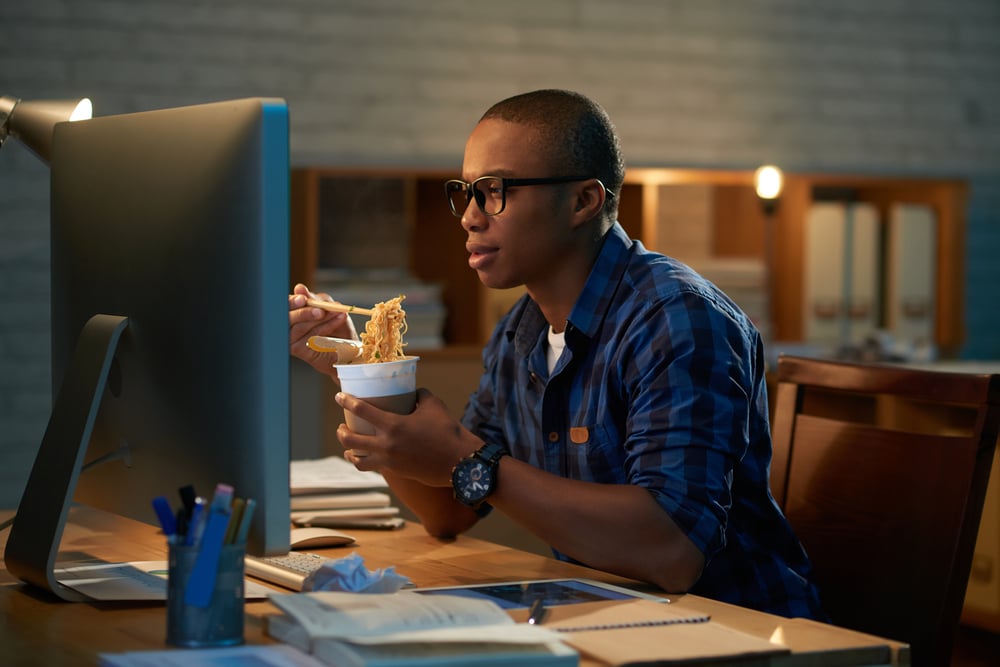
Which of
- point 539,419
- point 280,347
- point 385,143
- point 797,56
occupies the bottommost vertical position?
point 539,419

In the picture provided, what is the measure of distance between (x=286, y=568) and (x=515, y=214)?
0.57 m

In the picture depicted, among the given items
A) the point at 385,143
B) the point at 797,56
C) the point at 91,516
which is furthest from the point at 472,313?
the point at 91,516

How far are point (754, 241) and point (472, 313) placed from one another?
122 centimetres

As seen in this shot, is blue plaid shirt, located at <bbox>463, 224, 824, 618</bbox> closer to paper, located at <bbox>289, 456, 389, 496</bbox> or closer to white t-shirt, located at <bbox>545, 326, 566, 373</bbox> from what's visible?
white t-shirt, located at <bbox>545, 326, 566, 373</bbox>

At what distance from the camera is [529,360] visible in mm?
1811

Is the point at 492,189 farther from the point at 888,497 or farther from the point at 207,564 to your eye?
the point at 207,564

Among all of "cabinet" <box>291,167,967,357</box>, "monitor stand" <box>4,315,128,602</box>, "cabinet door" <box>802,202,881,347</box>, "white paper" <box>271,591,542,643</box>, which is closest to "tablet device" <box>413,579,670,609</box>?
"white paper" <box>271,591,542,643</box>

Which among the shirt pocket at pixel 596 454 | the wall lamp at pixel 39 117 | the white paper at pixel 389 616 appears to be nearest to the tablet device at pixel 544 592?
the white paper at pixel 389 616

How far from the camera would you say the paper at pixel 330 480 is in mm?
1856

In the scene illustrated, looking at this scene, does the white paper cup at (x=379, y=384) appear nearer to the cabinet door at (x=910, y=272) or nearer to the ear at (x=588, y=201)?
the ear at (x=588, y=201)

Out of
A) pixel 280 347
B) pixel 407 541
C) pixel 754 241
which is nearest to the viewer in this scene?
pixel 280 347

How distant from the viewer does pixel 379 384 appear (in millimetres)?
1393

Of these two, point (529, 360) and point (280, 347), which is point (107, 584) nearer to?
point (280, 347)

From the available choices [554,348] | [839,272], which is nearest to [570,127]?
[554,348]
